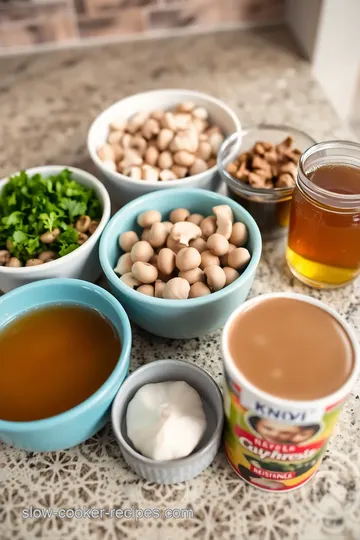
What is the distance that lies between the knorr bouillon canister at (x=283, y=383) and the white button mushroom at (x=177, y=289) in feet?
0.38

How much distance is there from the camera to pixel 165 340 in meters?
0.77

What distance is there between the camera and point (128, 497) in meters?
0.62

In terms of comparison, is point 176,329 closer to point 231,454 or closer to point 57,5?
point 231,454

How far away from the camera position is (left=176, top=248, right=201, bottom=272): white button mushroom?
2.36 ft

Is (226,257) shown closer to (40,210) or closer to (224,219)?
(224,219)

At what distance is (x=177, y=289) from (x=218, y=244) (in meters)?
0.09

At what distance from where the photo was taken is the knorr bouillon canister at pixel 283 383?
0.52 m

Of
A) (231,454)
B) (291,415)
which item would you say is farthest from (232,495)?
(291,415)

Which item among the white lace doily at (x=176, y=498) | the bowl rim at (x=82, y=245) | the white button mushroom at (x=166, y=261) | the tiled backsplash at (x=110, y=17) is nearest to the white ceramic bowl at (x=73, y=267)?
the bowl rim at (x=82, y=245)

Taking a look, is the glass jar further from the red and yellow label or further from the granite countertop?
the red and yellow label

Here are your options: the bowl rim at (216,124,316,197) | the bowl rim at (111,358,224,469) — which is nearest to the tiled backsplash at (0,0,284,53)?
the bowl rim at (216,124,316,197)

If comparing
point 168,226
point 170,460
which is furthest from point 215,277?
point 170,460

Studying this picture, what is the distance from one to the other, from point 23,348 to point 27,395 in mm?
71

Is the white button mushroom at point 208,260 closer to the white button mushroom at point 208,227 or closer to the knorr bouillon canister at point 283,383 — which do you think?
Answer: the white button mushroom at point 208,227
